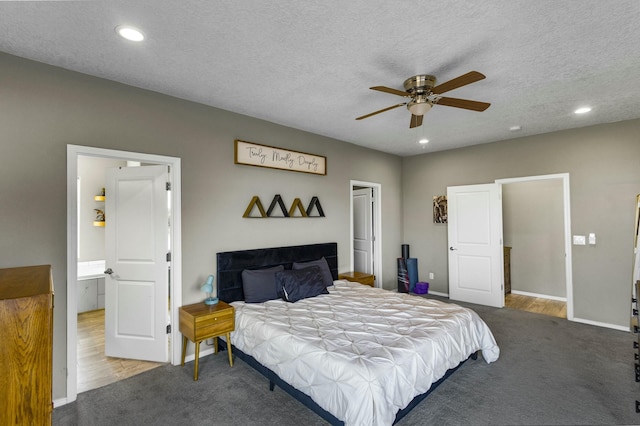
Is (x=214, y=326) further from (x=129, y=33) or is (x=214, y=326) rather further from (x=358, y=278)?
(x=129, y=33)

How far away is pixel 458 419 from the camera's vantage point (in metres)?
2.20

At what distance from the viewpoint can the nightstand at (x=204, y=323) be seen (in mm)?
2764

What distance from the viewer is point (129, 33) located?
2.05 meters

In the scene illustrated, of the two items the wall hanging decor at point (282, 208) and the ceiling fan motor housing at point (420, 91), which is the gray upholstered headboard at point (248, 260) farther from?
the ceiling fan motor housing at point (420, 91)

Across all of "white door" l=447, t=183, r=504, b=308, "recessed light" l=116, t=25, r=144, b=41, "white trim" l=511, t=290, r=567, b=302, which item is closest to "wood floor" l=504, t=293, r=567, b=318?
"white trim" l=511, t=290, r=567, b=302

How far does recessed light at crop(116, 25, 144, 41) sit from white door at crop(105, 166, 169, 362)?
51.6 inches

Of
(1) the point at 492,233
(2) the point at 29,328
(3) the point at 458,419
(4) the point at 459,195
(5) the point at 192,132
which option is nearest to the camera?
(2) the point at 29,328

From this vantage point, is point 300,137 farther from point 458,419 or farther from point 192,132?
point 458,419

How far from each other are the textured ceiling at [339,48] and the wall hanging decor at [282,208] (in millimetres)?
1129

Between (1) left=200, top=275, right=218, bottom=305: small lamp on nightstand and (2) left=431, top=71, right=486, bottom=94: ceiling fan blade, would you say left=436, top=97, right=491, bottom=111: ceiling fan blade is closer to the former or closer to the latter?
(2) left=431, top=71, right=486, bottom=94: ceiling fan blade

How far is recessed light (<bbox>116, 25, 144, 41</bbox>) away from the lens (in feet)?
6.54

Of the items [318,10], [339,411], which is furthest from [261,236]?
[318,10]

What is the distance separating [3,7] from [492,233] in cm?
597

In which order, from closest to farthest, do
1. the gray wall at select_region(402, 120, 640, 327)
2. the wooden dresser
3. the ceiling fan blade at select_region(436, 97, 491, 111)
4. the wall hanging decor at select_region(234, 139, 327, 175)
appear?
1. the wooden dresser
2. the ceiling fan blade at select_region(436, 97, 491, 111)
3. the wall hanging decor at select_region(234, 139, 327, 175)
4. the gray wall at select_region(402, 120, 640, 327)
